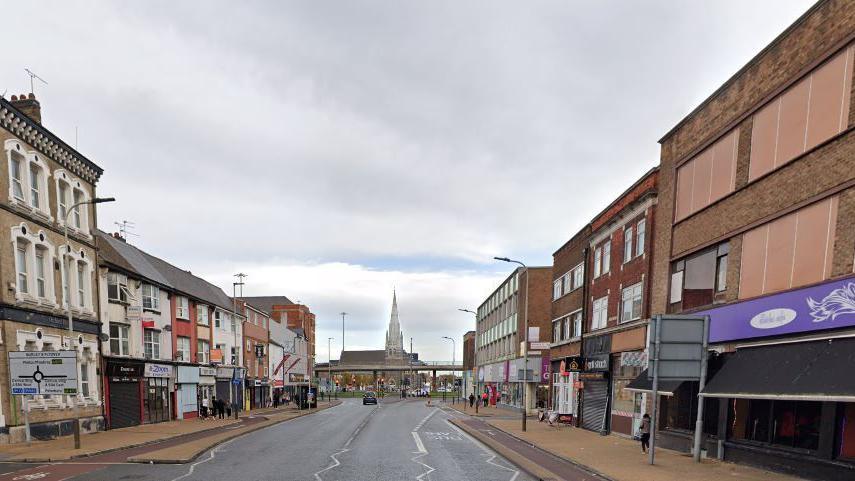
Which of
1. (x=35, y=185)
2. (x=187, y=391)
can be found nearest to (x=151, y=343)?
(x=187, y=391)

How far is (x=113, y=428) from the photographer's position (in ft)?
93.1

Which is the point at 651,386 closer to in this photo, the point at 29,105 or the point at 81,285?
the point at 81,285

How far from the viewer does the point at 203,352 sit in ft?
140

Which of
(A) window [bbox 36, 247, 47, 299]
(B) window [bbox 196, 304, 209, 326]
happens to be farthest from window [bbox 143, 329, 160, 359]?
(A) window [bbox 36, 247, 47, 299]

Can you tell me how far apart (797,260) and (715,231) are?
4.29 metres

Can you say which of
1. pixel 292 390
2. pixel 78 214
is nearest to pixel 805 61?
pixel 78 214

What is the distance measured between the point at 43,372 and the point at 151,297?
14.8 metres

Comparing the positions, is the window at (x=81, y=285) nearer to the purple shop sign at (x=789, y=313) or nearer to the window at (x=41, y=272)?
the window at (x=41, y=272)

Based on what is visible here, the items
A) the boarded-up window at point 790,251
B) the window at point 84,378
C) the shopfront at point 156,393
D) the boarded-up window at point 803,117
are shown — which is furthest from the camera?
the shopfront at point 156,393

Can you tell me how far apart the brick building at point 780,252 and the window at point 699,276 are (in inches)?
2.5

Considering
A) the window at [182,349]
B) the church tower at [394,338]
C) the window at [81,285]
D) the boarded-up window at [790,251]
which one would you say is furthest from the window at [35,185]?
the church tower at [394,338]

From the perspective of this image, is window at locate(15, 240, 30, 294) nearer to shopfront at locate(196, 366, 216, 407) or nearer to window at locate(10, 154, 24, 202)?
window at locate(10, 154, 24, 202)

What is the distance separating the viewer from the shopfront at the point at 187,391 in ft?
123

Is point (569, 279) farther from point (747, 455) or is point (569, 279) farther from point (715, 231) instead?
point (747, 455)
